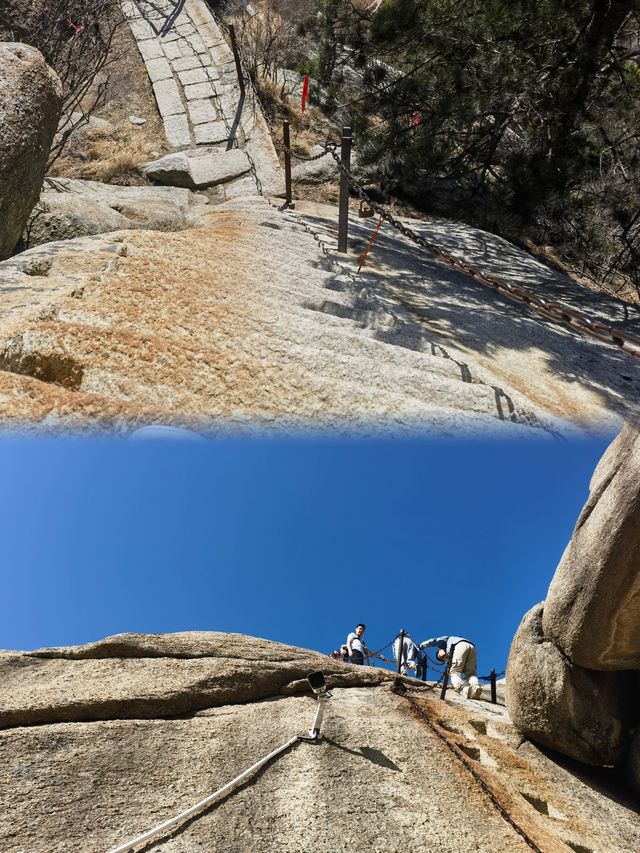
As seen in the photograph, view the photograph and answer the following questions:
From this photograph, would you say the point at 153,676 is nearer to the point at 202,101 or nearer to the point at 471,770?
the point at 471,770

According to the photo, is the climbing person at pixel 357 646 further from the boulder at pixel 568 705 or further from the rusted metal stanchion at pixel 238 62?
the rusted metal stanchion at pixel 238 62

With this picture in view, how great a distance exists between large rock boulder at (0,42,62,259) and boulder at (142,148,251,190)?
14.8ft

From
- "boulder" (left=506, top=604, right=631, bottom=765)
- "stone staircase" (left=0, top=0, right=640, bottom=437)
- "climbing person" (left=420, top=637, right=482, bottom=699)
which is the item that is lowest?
"climbing person" (left=420, top=637, right=482, bottom=699)

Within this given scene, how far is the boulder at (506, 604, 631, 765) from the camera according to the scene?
4.81 m

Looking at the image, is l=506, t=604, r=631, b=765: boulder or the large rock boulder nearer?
l=506, t=604, r=631, b=765: boulder

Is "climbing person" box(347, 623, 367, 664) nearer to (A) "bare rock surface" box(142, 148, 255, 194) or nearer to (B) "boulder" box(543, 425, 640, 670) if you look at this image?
(B) "boulder" box(543, 425, 640, 670)

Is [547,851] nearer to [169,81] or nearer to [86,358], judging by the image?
[86,358]

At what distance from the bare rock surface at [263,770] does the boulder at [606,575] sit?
0.98 meters

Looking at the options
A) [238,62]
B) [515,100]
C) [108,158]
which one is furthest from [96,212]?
[238,62]

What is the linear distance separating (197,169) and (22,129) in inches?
222

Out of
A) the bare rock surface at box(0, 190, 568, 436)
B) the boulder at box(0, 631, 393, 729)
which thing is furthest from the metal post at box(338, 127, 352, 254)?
the boulder at box(0, 631, 393, 729)

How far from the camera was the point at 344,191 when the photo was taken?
24.5 ft

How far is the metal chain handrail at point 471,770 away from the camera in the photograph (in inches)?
131

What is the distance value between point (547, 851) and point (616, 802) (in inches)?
62.5
